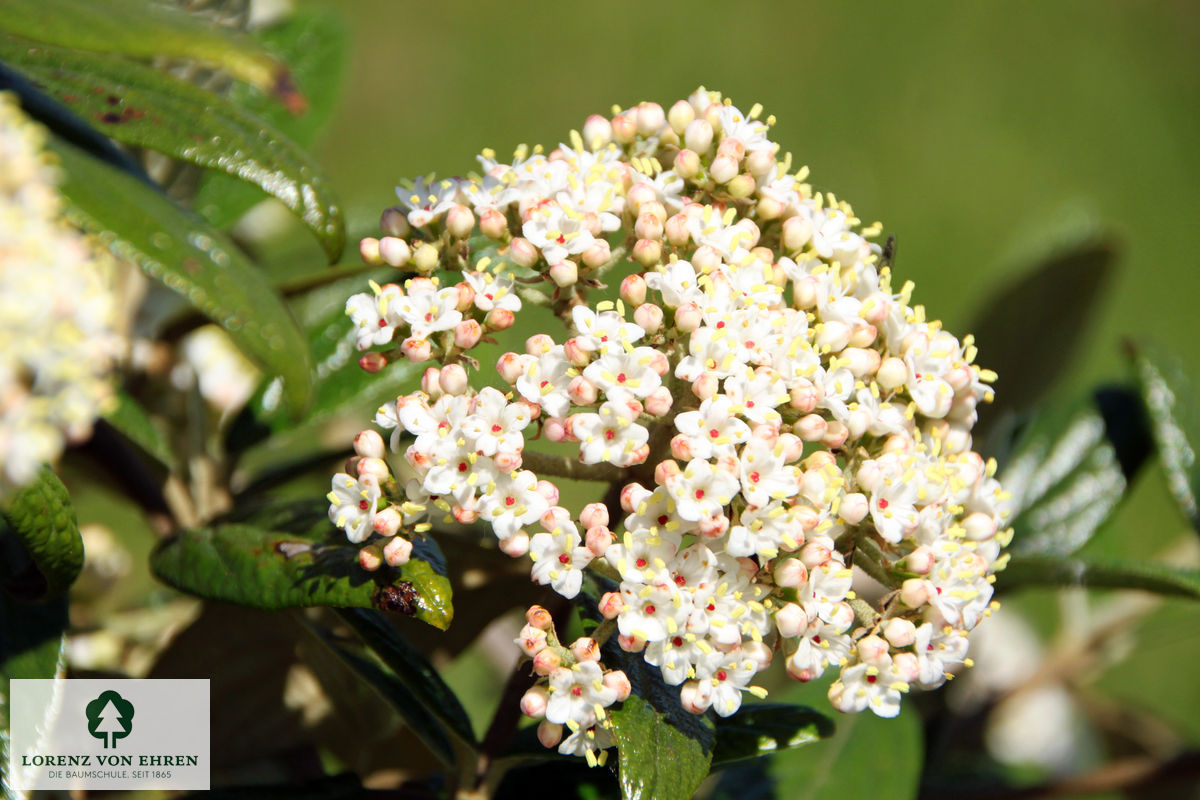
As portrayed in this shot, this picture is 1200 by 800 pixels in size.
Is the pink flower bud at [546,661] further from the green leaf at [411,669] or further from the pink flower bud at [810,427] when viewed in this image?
the pink flower bud at [810,427]

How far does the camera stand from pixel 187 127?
110cm

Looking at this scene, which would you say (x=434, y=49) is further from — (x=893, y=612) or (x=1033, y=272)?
(x=893, y=612)

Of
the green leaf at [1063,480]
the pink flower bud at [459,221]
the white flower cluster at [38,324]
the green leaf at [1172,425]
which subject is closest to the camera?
the white flower cluster at [38,324]

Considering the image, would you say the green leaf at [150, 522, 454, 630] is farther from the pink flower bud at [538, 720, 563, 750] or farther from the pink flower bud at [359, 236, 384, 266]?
the pink flower bud at [359, 236, 384, 266]

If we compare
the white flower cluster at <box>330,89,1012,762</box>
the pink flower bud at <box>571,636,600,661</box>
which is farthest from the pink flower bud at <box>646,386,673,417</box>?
the pink flower bud at <box>571,636,600,661</box>

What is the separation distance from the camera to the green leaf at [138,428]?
4.64ft

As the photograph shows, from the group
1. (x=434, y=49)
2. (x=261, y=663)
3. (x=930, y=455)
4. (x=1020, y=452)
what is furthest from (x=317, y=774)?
(x=434, y=49)

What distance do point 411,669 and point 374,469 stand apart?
0.23m

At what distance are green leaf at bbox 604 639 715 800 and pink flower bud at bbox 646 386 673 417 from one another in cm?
24

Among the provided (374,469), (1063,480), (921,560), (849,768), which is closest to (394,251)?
(374,469)

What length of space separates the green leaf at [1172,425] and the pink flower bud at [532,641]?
108 centimetres

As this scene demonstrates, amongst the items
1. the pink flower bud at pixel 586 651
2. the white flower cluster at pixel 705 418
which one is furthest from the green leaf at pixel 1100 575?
the pink flower bud at pixel 586 651

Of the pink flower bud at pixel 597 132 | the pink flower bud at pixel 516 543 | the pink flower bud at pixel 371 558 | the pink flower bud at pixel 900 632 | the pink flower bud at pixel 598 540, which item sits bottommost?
the pink flower bud at pixel 900 632

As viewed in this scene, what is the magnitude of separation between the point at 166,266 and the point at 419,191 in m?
0.32
